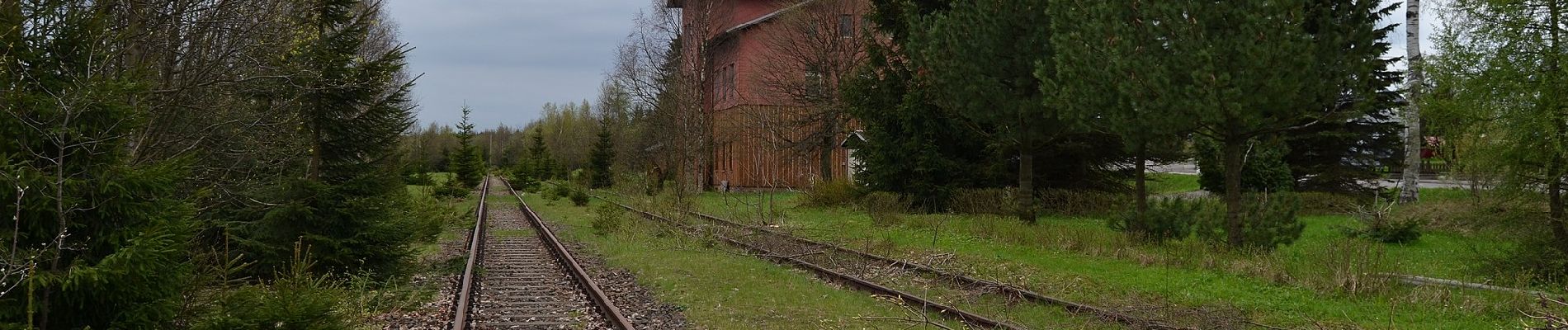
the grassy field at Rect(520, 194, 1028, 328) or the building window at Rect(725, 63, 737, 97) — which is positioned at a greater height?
the building window at Rect(725, 63, 737, 97)

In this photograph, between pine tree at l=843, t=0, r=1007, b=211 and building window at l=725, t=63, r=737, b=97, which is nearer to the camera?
pine tree at l=843, t=0, r=1007, b=211

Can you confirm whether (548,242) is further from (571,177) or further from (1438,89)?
(571,177)

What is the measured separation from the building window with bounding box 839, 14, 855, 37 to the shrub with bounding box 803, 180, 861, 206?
29.3 ft

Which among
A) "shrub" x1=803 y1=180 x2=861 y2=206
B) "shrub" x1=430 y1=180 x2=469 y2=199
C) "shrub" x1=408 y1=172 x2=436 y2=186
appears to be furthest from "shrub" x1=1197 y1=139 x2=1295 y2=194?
"shrub" x1=430 y1=180 x2=469 y2=199

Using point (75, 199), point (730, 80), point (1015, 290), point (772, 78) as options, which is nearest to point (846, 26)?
point (772, 78)

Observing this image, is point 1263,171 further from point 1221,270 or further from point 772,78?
point 772,78

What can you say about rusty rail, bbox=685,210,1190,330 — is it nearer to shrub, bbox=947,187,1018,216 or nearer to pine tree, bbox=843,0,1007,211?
shrub, bbox=947,187,1018,216

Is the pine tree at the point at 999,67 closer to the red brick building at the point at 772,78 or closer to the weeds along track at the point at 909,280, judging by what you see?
the weeds along track at the point at 909,280

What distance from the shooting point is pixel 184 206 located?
5055 mm

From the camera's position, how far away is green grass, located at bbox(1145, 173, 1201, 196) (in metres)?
35.0

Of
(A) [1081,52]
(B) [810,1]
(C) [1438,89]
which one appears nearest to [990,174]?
(A) [1081,52]

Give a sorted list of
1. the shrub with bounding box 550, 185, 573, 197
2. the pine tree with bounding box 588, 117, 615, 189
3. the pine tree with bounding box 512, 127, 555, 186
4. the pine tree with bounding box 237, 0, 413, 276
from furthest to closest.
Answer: the pine tree with bounding box 512, 127, 555, 186, the pine tree with bounding box 588, 117, 615, 189, the shrub with bounding box 550, 185, 573, 197, the pine tree with bounding box 237, 0, 413, 276

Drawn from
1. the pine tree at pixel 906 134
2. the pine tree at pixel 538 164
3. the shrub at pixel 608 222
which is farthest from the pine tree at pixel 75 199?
the pine tree at pixel 538 164

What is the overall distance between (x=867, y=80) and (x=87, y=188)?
72.7 feet
